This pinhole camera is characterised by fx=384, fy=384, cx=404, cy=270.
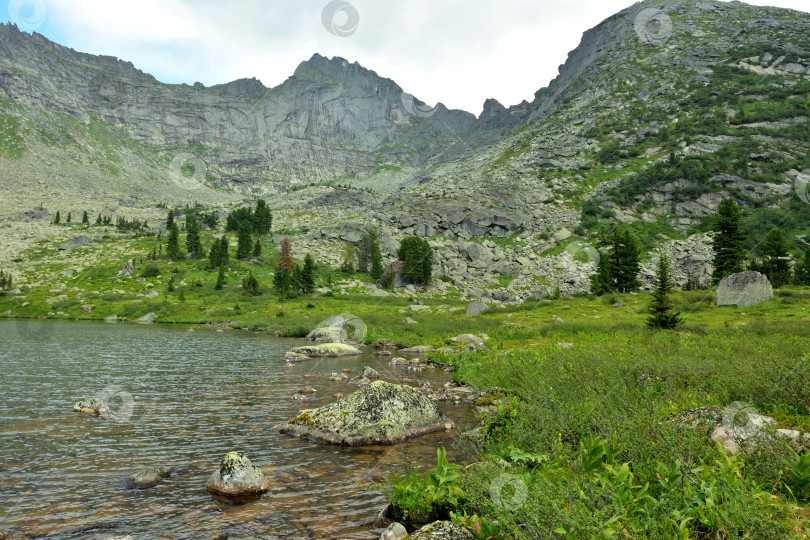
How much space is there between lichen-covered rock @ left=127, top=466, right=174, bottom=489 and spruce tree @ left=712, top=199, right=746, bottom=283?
221 ft

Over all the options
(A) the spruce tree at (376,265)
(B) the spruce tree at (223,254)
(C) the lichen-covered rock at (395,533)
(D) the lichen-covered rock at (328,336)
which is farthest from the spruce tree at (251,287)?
(C) the lichen-covered rock at (395,533)

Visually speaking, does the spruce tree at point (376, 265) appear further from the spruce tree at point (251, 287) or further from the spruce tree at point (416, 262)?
the spruce tree at point (251, 287)

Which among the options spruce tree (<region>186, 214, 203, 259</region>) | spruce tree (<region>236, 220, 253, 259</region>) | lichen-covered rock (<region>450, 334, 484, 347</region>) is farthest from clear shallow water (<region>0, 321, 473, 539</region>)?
spruce tree (<region>186, 214, 203, 259</region>)

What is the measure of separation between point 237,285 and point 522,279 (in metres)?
74.0

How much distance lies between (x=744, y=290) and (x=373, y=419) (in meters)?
43.7

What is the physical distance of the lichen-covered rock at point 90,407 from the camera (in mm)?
15805

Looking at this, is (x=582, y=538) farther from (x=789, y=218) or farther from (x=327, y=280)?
(x=789, y=218)

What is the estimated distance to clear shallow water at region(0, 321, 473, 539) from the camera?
324 inches

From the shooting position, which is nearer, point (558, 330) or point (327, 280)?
point (558, 330)

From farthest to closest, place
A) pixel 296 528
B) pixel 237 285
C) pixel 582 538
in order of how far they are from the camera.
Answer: pixel 237 285 → pixel 296 528 → pixel 582 538

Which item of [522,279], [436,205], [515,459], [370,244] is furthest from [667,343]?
[436,205]

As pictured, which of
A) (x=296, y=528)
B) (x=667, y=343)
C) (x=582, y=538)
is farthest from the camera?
(x=667, y=343)

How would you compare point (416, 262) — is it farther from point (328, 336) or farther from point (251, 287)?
point (328, 336)

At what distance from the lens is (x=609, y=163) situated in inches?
6127
